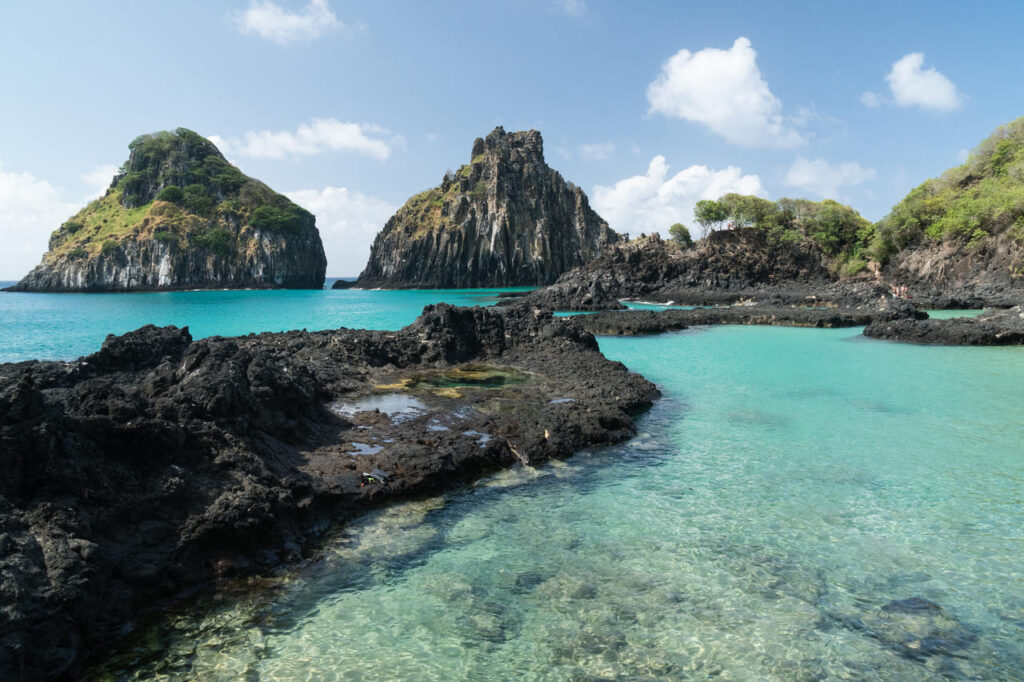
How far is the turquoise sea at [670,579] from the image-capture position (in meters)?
5.43

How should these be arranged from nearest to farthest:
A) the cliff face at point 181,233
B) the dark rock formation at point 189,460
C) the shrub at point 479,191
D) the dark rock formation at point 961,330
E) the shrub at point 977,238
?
the dark rock formation at point 189,460
the dark rock formation at point 961,330
the shrub at point 977,238
the cliff face at point 181,233
the shrub at point 479,191

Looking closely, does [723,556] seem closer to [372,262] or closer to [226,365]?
[226,365]

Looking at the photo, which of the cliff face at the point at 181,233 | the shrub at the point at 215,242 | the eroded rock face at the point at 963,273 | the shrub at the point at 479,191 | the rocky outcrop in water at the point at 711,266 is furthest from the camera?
the shrub at the point at 479,191

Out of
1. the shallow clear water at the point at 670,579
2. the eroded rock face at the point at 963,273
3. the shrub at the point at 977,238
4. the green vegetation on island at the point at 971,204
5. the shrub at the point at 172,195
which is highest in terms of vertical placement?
the shrub at the point at 172,195

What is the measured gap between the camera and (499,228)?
403ft

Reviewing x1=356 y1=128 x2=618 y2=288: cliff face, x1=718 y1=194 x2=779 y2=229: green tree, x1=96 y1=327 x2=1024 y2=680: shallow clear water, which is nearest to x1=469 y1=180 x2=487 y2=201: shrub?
x1=356 y1=128 x2=618 y2=288: cliff face

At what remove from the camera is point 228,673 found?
5.16 meters

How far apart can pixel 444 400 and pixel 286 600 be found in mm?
8832

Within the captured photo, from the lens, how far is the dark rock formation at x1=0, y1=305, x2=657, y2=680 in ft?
18.1

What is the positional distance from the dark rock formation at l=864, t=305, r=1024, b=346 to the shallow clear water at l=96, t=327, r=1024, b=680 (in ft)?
64.3

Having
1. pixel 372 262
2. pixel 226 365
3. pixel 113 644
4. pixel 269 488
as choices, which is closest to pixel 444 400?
pixel 226 365

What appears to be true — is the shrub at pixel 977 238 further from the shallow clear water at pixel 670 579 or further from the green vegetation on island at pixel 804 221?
the shallow clear water at pixel 670 579

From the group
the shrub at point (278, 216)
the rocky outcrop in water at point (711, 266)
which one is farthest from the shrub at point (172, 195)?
the rocky outcrop in water at point (711, 266)

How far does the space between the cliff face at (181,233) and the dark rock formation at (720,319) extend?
11030cm
